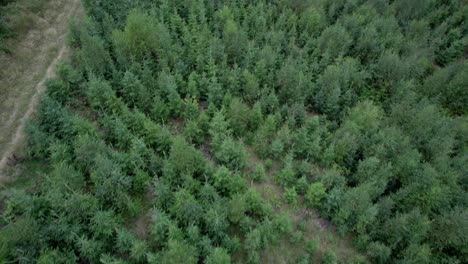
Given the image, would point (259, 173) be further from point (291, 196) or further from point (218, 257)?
point (218, 257)

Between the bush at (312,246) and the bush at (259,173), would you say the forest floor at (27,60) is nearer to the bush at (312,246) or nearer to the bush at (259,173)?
the bush at (259,173)

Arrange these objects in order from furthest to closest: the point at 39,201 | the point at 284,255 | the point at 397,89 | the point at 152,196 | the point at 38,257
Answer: the point at 397,89
the point at 152,196
the point at 284,255
the point at 39,201
the point at 38,257

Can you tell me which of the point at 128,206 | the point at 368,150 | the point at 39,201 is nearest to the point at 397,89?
the point at 368,150

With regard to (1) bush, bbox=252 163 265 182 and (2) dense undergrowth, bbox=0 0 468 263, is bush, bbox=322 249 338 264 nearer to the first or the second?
(2) dense undergrowth, bbox=0 0 468 263

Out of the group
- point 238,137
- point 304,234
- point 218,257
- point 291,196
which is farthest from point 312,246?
point 238,137

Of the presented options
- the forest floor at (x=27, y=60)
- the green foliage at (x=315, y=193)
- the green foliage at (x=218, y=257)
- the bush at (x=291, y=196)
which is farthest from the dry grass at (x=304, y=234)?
the forest floor at (x=27, y=60)

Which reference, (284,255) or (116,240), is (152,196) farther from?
(284,255)

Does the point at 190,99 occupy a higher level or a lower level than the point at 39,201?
higher
